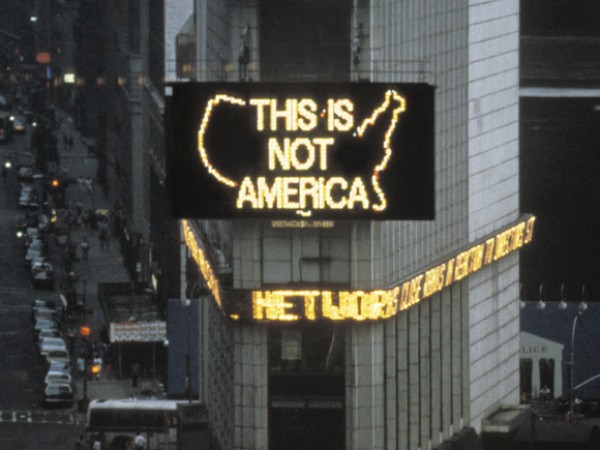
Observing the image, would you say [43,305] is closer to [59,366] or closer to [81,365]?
[81,365]

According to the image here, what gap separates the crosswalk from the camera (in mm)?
141125

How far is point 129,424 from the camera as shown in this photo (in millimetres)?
130375

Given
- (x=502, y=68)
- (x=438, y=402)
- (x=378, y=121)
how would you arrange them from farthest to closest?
(x=502, y=68), (x=438, y=402), (x=378, y=121)

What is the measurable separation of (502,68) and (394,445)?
83.9ft

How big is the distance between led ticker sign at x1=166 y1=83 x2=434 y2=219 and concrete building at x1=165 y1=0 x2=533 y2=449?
370 centimetres

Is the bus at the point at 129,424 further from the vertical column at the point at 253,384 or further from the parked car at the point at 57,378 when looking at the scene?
the vertical column at the point at 253,384

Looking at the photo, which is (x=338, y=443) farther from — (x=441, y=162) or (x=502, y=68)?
(x=502, y=68)

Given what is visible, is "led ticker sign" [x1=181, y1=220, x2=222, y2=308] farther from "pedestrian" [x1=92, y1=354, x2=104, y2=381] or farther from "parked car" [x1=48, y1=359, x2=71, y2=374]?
"parked car" [x1=48, y1=359, x2=71, y2=374]

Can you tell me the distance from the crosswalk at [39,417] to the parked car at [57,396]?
0.75 meters

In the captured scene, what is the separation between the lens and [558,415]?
13675 centimetres

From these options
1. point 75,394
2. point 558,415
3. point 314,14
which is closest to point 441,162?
point 314,14

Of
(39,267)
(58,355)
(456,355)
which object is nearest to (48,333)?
(58,355)

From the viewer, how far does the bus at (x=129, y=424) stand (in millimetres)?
129250

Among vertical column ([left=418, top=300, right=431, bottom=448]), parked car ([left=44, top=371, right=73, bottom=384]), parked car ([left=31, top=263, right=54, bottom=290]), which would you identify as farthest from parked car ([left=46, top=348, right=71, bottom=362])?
vertical column ([left=418, top=300, right=431, bottom=448])
